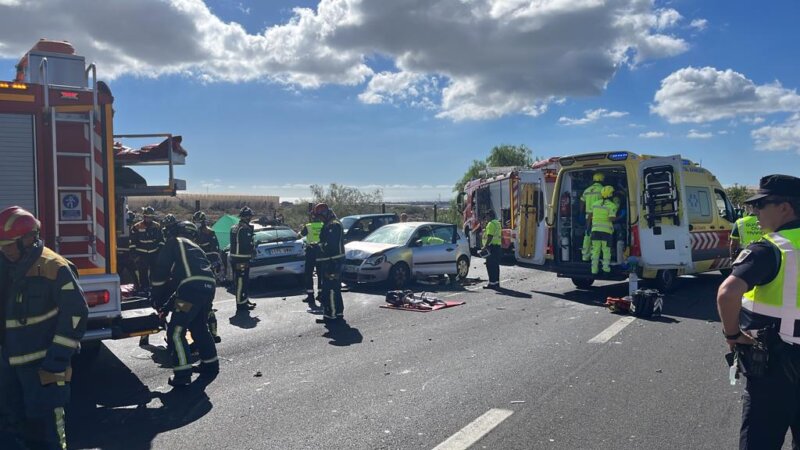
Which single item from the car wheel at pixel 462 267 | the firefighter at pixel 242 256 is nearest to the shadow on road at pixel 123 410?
the firefighter at pixel 242 256

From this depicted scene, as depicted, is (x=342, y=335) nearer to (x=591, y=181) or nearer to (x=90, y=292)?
(x=90, y=292)

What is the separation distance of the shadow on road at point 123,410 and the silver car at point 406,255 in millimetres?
6474

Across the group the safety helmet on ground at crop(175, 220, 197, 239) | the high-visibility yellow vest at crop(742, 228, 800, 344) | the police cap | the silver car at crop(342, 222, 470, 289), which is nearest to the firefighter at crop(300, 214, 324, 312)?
the silver car at crop(342, 222, 470, 289)

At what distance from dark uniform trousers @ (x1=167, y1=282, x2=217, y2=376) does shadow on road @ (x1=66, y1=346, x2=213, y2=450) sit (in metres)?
0.30

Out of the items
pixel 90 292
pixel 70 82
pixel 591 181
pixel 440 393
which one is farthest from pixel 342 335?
pixel 591 181

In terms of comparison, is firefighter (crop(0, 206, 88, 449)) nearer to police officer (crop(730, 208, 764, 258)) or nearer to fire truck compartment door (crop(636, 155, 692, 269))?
police officer (crop(730, 208, 764, 258))

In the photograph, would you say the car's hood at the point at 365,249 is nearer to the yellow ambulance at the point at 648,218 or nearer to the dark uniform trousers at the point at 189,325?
the yellow ambulance at the point at 648,218

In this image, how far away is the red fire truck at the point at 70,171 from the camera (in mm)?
5598

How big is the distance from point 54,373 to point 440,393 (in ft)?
10.5

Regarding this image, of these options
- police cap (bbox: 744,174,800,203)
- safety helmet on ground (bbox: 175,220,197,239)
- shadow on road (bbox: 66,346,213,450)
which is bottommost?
shadow on road (bbox: 66,346,213,450)

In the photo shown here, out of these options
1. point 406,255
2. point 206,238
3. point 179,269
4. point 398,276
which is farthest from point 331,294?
point 206,238

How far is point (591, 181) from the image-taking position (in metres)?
12.3

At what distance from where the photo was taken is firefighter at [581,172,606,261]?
11.3 metres

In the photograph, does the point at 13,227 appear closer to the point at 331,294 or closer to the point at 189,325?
the point at 189,325
